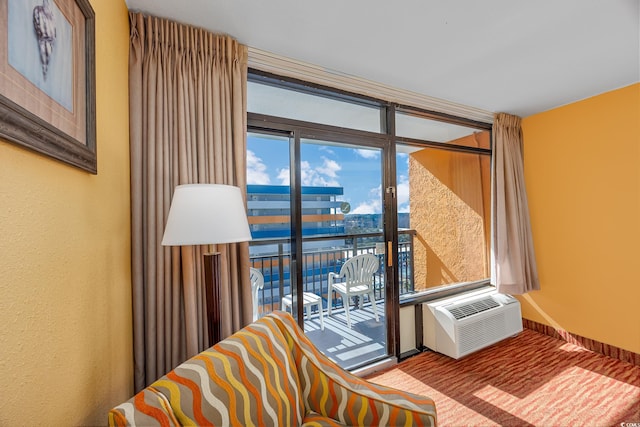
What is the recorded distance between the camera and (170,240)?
1.18 metres

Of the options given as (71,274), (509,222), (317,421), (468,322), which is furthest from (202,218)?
(509,222)

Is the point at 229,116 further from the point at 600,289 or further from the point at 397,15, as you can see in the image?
the point at 600,289

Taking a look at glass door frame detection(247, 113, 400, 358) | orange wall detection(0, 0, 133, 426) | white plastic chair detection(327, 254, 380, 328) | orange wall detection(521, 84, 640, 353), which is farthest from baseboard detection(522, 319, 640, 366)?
orange wall detection(0, 0, 133, 426)

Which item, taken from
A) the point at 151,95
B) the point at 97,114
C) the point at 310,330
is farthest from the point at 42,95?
the point at 310,330

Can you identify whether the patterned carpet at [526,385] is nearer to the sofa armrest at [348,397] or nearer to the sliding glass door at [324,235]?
the sliding glass door at [324,235]

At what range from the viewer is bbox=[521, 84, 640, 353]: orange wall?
2.43 m

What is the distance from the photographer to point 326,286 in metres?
2.53

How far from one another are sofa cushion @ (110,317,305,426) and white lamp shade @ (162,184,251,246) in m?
0.43

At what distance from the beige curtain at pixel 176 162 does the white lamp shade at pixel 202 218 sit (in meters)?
0.37

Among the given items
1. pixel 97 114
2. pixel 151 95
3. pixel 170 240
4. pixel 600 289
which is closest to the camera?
pixel 97 114

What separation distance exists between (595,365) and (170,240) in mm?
3441

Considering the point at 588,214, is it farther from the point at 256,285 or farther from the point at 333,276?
the point at 256,285

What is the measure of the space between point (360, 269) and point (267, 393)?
1.72m

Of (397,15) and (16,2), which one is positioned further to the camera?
(397,15)
